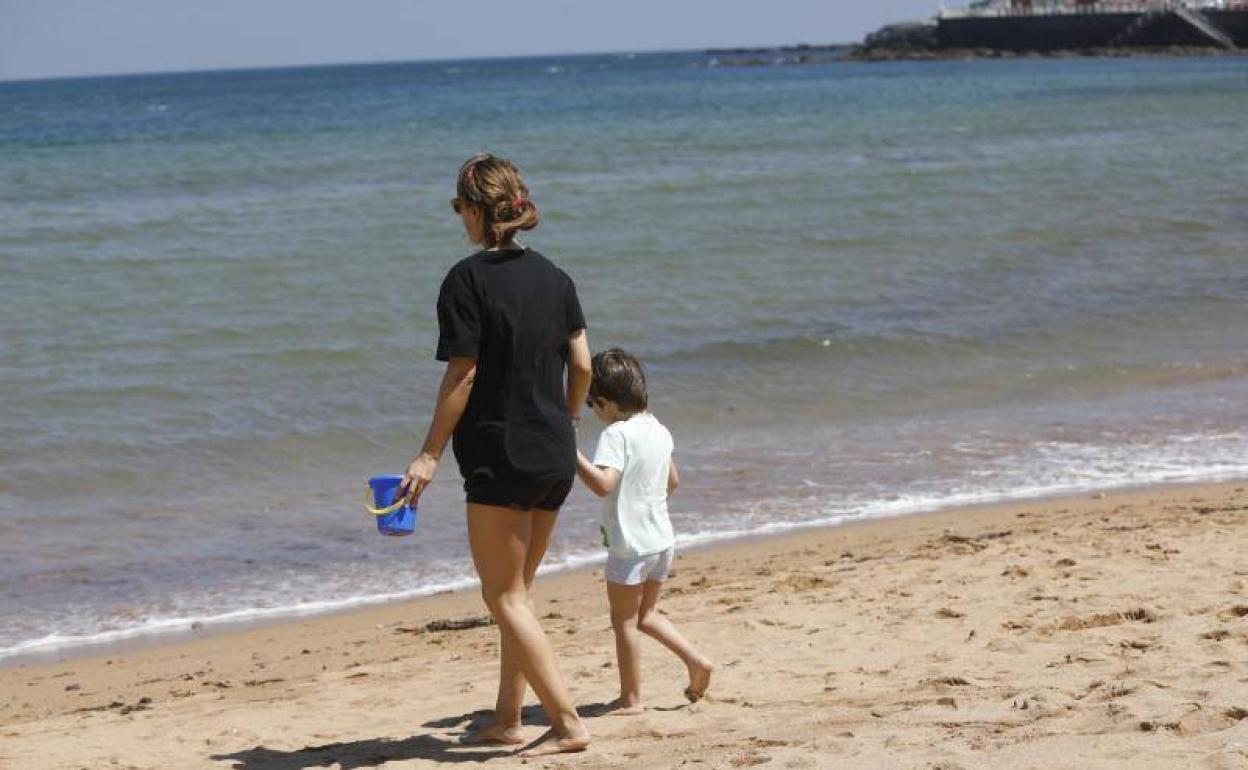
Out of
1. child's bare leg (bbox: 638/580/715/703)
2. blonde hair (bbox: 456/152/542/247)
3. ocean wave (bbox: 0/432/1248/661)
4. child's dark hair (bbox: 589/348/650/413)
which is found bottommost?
ocean wave (bbox: 0/432/1248/661)

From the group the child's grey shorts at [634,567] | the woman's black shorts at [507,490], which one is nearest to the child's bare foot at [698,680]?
the child's grey shorts at [634,567]

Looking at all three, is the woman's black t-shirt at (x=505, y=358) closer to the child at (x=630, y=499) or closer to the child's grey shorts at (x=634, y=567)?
the child at (x=630, y=499)

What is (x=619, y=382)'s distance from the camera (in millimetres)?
5086

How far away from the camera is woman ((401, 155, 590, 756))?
15.0ft

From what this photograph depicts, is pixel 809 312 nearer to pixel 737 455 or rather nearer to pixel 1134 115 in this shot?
pixel 737 455

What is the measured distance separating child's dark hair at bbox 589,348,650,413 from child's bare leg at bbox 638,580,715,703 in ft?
1.92

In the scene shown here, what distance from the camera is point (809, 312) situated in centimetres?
1561

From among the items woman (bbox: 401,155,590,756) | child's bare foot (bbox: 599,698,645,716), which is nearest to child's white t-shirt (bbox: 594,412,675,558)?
woman (bbox: 401,155,590,756)

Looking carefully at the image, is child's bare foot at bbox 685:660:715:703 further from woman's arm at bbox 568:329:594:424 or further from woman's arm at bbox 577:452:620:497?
woman's arm at bbox 568:329:594:424

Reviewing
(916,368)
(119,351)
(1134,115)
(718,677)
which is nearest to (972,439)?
(916,368)

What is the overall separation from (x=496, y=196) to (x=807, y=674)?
2.00 metres

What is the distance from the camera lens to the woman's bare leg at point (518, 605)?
4.70 meters

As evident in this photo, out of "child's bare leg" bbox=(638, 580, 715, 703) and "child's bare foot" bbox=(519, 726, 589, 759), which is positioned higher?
"child's bare leg" bbox=(638, 580, 715, 703)

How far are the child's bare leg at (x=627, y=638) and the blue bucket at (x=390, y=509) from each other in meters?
0.74
